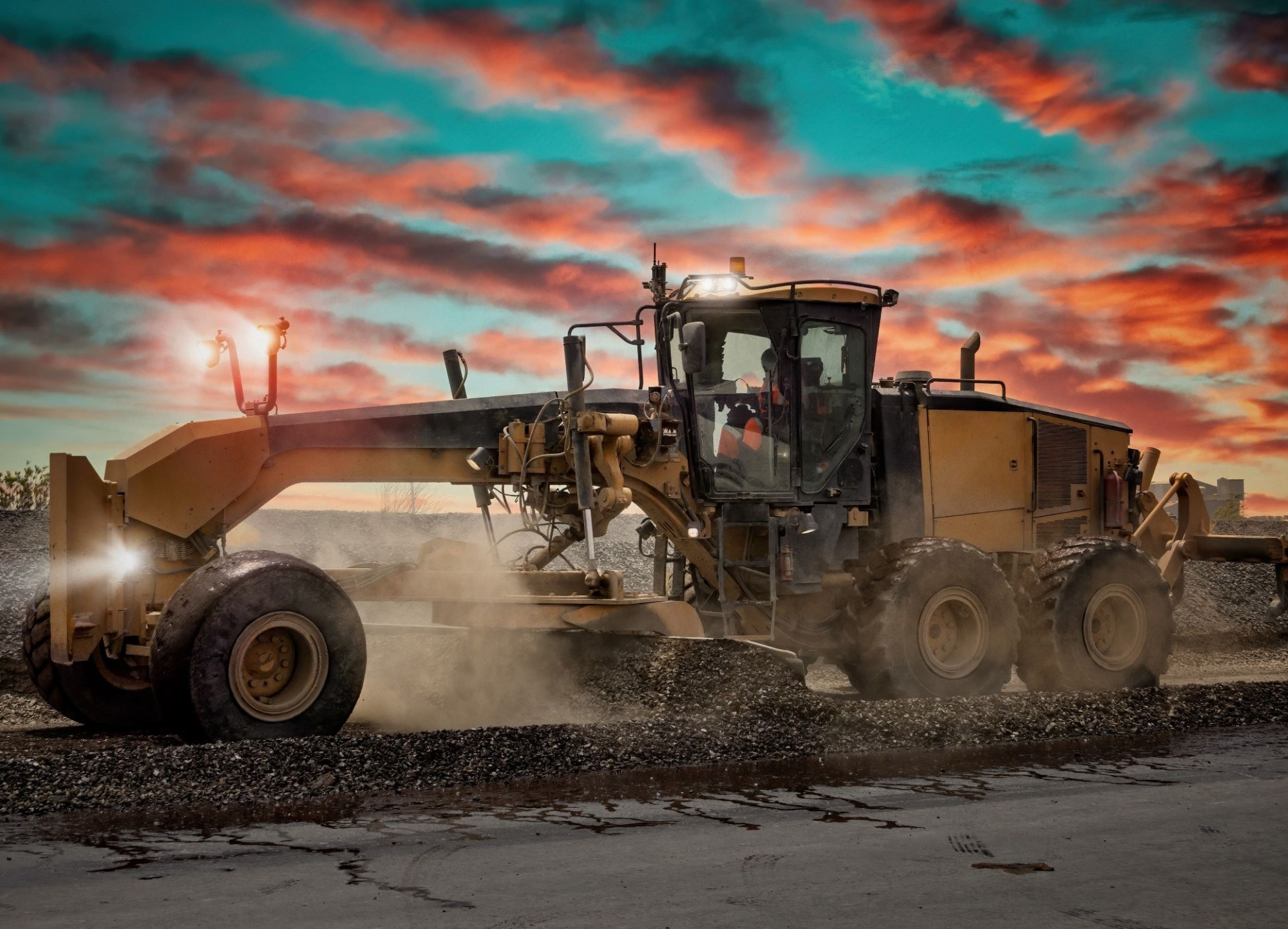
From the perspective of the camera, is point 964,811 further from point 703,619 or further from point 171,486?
point 171,486

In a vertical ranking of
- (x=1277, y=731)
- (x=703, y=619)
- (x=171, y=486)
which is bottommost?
(x=1277, y=731)

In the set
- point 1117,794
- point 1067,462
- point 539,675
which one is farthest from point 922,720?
point 1067,462

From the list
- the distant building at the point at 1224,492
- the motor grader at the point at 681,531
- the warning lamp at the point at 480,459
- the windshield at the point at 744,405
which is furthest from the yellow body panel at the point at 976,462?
the distant building at the point at 1224,492

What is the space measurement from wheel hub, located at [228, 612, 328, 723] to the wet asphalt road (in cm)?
160

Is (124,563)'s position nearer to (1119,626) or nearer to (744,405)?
(744,405)

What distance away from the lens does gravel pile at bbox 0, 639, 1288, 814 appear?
7.37 meters

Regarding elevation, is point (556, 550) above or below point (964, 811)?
above

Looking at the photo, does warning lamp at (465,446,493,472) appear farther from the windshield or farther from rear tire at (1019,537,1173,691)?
rear tire at (1019,537,1173,691)

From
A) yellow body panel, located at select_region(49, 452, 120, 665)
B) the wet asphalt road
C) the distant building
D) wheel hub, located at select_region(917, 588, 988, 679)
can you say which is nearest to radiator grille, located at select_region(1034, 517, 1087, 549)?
wheel hub, located at select_region(917, 588, 988, 679)

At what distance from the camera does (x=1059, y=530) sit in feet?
45.9

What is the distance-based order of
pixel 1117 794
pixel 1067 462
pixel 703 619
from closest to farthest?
pixel 1117 794, pixel 703 619, pixel 1067 462

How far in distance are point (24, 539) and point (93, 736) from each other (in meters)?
16.5

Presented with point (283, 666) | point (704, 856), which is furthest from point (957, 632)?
point (704, 856)

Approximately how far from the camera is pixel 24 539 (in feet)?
80.1
